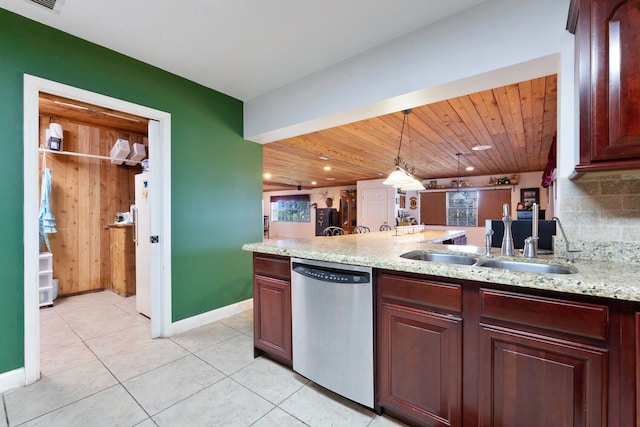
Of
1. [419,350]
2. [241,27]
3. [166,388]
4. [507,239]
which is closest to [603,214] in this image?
[507,239]

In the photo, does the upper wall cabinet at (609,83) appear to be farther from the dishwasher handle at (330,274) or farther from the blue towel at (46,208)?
the blue towel at (46,208)

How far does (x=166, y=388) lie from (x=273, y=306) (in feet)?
2.80

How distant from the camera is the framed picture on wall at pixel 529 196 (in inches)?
258

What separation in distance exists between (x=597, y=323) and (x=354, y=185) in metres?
8.59

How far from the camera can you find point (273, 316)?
6.85 feet

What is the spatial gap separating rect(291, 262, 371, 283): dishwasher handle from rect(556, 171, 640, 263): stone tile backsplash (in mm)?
1181

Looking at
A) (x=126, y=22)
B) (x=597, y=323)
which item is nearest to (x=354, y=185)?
(x=126, y=22)

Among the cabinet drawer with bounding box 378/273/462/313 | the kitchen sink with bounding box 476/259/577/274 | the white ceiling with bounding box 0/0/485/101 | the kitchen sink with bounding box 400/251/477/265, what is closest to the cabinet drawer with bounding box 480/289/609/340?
the cabinet drawer with bounding box 378/273/462/313

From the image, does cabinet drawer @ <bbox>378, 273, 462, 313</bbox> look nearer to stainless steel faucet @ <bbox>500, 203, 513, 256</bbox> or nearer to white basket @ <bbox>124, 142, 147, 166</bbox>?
stainless steel faucet @ <bbox>500, 203, 513, 256</bbox>

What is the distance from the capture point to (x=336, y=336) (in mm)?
1684

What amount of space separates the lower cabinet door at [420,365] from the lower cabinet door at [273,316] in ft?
2.39

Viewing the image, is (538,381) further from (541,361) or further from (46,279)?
(46,279)

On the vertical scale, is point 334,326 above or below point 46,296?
above

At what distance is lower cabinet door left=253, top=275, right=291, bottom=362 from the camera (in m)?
2.00
